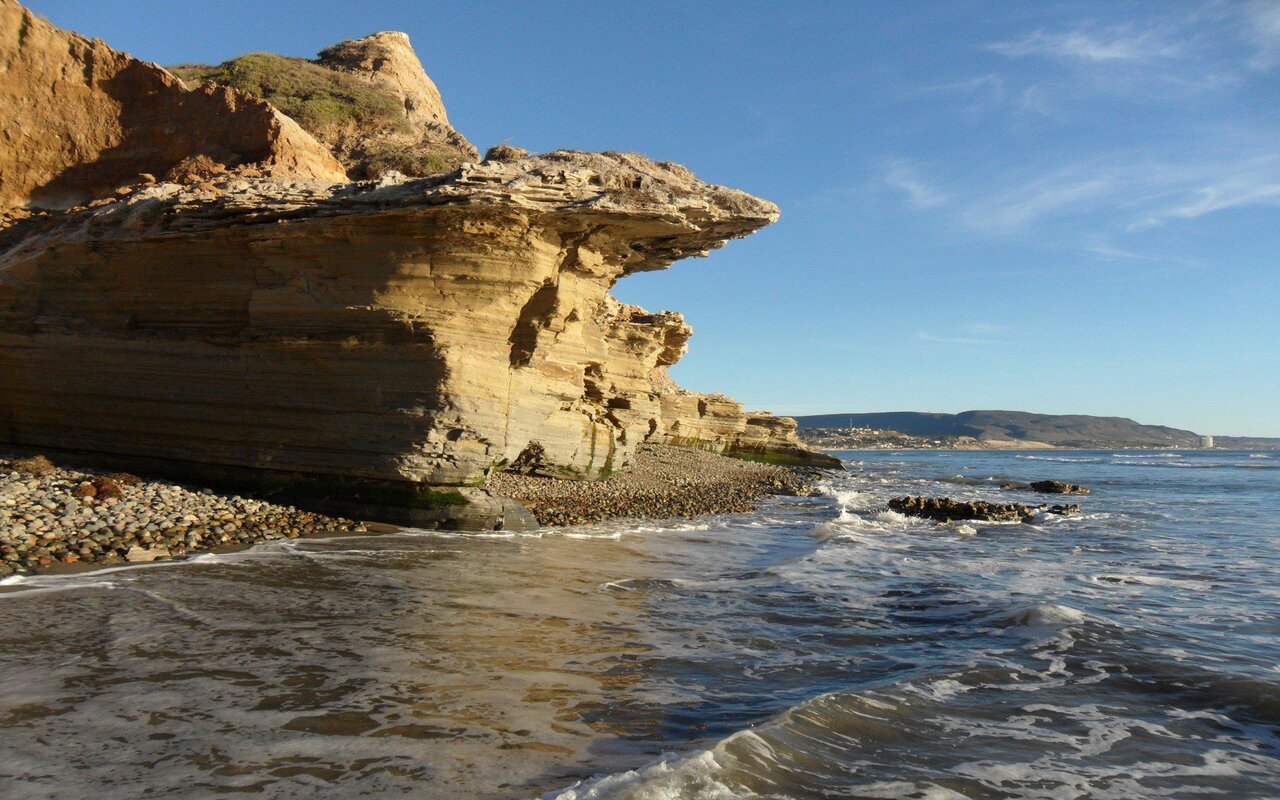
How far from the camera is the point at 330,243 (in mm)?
13406

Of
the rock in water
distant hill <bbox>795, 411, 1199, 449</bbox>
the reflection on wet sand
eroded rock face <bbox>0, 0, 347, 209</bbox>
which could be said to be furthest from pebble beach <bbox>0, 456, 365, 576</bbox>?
distant hill <bbox>795, 411, 1199, 449</bbox>

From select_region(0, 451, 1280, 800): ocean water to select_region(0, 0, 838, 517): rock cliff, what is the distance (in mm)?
2728

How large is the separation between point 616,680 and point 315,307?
33.3ft

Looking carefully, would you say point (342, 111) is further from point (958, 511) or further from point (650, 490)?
point (958, 511)

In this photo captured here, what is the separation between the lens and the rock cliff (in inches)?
525

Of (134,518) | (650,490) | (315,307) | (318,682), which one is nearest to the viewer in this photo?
(318,682)

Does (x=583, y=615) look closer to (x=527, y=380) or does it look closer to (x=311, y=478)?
(x=311, y=478)

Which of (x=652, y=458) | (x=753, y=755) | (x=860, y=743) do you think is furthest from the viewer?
(x=652, y=458)

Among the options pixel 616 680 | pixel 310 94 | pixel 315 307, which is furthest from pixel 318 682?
pixel 310 94

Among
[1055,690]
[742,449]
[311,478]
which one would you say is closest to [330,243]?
[311,478]

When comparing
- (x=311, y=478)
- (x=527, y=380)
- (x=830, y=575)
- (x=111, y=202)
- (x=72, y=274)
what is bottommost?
(x=830, y=575)

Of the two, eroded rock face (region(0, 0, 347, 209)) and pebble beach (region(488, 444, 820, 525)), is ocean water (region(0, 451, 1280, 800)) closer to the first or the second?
pebble beach (region(488, 444, 820, 525))

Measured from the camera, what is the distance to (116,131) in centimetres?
1883

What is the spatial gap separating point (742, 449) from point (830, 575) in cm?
3738
